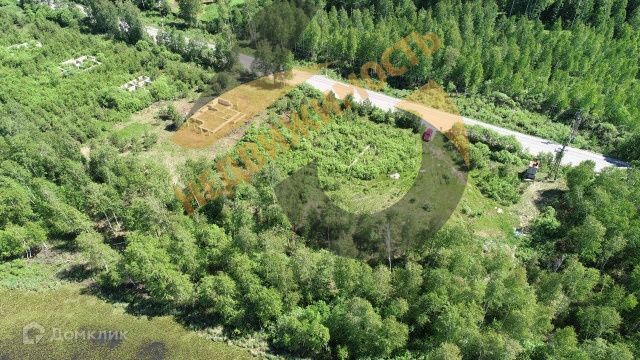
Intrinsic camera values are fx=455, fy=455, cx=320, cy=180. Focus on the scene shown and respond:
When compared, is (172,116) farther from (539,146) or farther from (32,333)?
(539,146)

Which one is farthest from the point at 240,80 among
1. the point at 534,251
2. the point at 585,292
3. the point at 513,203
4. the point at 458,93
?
the point at 585,292

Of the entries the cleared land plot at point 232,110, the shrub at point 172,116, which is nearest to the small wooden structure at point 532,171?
the cleared land plot at point 232,110

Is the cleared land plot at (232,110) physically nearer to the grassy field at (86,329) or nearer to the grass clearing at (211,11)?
the grassy field at (86,329)

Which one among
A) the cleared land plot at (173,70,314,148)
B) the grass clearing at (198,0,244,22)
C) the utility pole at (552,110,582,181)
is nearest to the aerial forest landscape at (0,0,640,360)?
the cleared land plot at (173,70,314,148)

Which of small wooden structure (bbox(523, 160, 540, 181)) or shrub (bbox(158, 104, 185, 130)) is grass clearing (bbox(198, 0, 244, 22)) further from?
small wooden structure (bbox(523, 160, 540, 181))

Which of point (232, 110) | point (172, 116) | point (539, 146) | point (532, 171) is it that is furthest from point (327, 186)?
point (539, 146)
